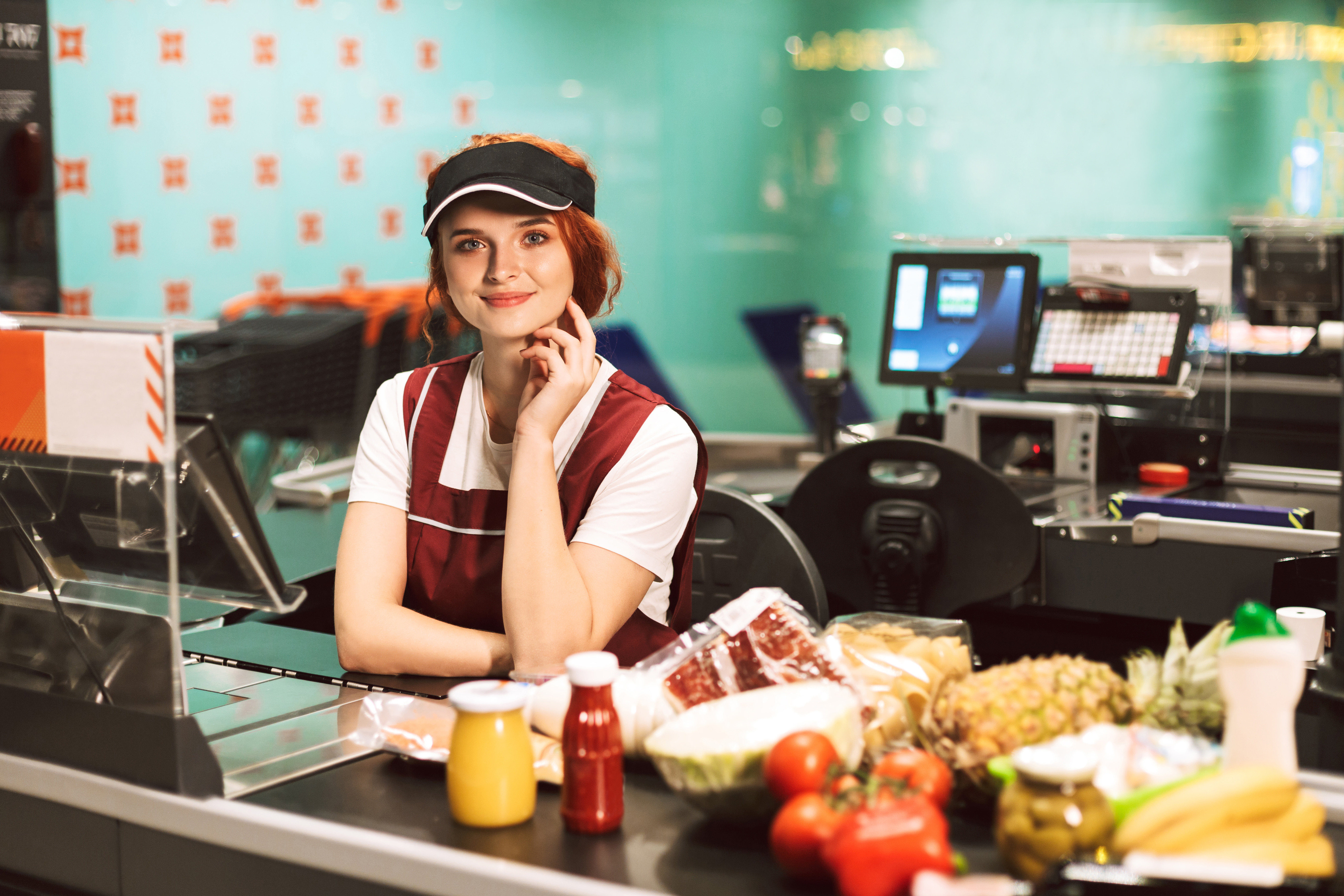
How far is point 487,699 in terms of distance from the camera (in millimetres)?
1187

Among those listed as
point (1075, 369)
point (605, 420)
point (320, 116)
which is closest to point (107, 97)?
point (320, 116)

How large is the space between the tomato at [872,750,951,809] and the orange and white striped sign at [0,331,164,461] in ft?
2.40

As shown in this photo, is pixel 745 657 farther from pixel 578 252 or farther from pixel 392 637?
pixel 578 252

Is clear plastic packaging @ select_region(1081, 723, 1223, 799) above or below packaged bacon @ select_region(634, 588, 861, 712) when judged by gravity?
below

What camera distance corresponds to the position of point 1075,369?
3.44m

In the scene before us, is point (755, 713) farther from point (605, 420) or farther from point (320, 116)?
point (320, 116)

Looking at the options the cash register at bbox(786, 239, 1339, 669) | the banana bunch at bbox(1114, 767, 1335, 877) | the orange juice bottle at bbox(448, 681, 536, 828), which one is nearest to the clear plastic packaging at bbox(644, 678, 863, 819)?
the orange juice bottle at bbox(448, 681, 536, 828)

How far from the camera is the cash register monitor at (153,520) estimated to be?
1.33m

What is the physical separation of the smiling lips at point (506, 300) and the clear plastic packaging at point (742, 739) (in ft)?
2.36

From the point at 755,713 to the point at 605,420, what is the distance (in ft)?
2.29

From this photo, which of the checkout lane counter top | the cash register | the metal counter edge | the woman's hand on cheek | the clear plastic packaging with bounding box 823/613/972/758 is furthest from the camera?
the cash register

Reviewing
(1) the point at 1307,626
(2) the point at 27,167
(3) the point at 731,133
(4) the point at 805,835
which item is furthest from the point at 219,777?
(3) the point at 731,133

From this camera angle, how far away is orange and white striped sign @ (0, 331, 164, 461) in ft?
4.18

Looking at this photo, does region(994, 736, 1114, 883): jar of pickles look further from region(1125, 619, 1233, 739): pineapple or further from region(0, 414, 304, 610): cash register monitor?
region(0, 414, 304, 610): cash register monitor
